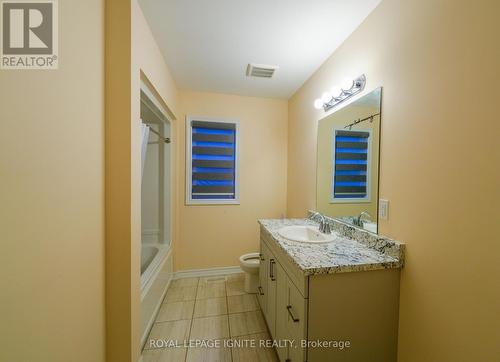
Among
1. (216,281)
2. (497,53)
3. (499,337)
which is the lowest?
(216,281)

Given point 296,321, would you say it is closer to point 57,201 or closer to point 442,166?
point 442,166

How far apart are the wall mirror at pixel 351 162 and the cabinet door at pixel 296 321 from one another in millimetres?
691

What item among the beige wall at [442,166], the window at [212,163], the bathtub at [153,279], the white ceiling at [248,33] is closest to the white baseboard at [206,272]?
the bathtub at [153,279]

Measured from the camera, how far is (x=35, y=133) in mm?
726

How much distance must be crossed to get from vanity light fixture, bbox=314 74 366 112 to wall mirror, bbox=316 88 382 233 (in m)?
0.08

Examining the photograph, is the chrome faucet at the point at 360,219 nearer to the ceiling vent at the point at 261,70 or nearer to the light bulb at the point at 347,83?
the light bulb at the point at 347,83

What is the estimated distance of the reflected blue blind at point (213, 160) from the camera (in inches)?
105

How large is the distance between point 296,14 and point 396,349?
7.18 feet

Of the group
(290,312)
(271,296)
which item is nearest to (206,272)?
(271,296)

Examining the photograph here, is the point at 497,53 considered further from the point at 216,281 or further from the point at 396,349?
the point at 216,281

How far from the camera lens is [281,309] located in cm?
132

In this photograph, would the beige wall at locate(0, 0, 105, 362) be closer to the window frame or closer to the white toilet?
the white toilet

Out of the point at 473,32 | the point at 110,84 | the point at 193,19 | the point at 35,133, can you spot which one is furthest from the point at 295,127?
the point at 35,133

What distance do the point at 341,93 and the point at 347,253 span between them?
1243 mm
